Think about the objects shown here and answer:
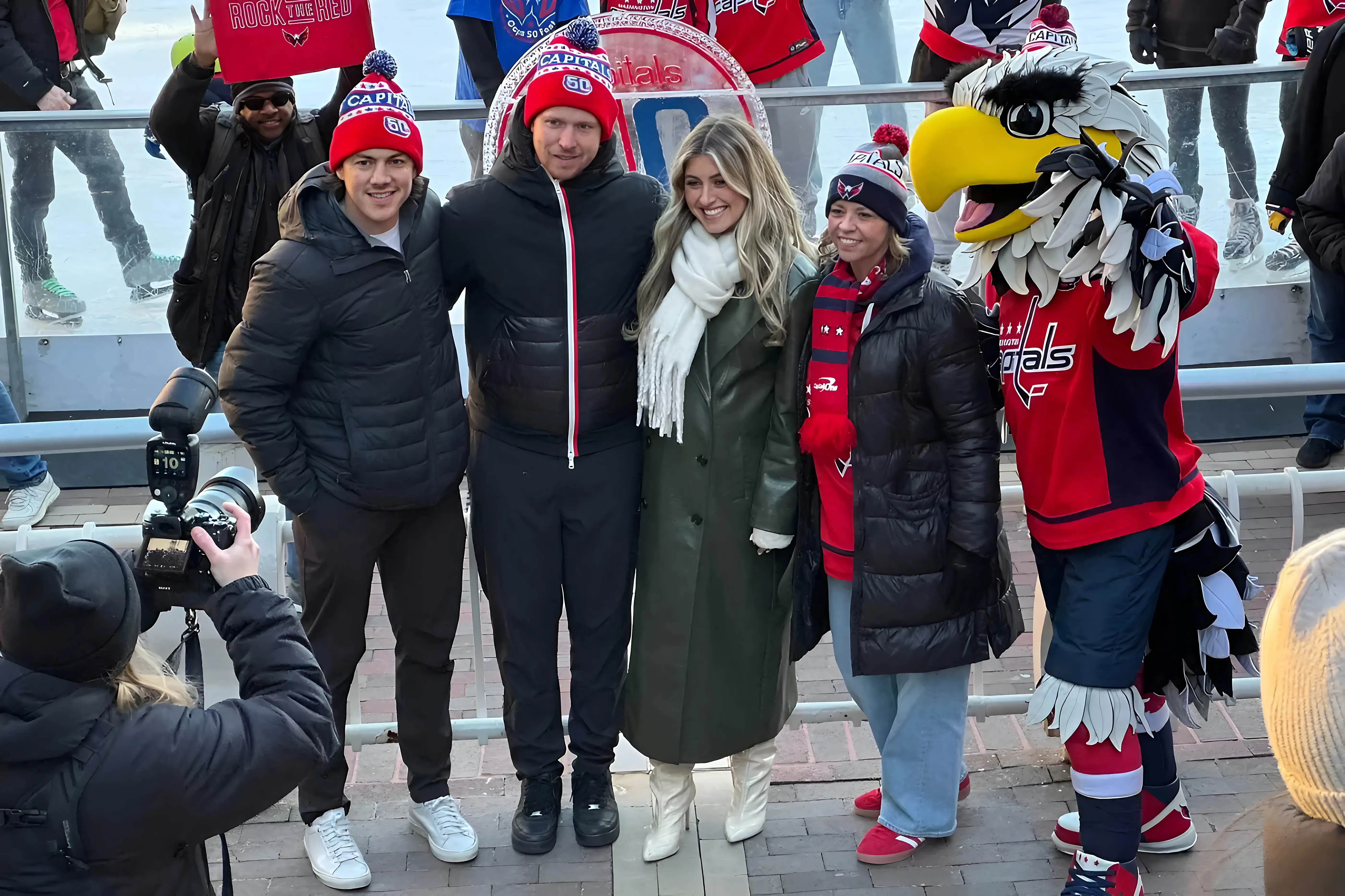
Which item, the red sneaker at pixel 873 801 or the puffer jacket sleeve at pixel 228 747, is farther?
the red sneaker at pixel 873 801

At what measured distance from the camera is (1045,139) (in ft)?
11.0

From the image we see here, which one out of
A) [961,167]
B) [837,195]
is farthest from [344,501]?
[961,167]

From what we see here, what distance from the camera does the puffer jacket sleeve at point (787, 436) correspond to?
380 centimetres

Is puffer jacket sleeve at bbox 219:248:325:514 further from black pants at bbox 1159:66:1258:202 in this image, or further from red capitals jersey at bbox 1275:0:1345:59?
red capitals jersey at bbox 1275:0:1345:59

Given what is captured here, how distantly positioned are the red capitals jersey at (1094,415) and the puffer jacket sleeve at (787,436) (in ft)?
1.74

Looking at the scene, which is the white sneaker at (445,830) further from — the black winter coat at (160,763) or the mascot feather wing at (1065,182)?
the mascot feather wing at (1065,182)

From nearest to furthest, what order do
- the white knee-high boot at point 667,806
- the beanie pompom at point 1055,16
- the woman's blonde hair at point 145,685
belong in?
the woman's blonde hair at point 145,685, the white knee-high boot at point 667,806, the beanie pompom at point 1055,16

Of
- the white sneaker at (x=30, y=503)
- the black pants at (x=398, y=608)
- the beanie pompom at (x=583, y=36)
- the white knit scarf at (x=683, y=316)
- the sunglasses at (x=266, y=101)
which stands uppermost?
the beanie pompom at (x=583, y=36)

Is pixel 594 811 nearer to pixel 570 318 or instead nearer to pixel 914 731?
pixel 914 731

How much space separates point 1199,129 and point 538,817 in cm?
444

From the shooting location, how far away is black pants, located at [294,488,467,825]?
386 centimetres

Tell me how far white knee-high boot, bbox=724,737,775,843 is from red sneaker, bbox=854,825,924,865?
31 cm

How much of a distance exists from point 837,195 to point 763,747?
1566 mm

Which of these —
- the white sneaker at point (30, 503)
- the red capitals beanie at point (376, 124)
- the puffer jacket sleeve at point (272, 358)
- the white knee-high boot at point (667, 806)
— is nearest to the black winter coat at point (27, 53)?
the white sneaker at point (30, 503)
